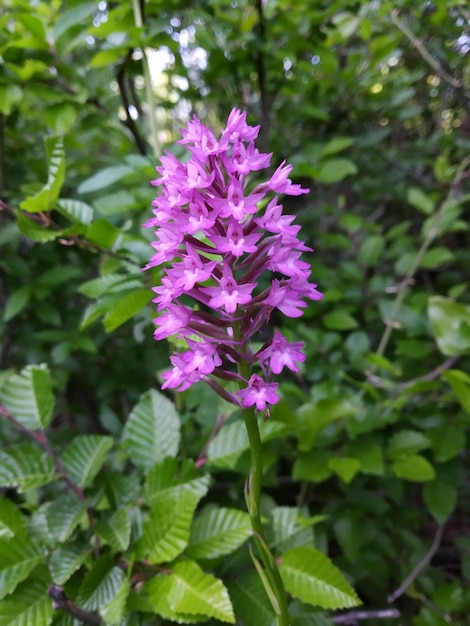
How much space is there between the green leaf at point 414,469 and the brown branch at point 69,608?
84 centimetres

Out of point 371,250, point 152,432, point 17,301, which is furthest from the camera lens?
point 371,250

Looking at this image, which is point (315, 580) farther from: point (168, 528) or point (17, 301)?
point (17, 301)

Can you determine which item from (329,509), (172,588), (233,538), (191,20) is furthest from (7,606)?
(191,20)

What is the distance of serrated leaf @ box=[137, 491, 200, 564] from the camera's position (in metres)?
0.90

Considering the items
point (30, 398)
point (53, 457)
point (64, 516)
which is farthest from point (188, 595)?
point (30, 398)

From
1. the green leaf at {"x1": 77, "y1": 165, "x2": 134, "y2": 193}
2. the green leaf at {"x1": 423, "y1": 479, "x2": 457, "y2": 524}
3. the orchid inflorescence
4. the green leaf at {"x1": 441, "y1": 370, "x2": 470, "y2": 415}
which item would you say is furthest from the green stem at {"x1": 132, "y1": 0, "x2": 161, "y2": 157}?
the green leaf at {"x1": 423, "y1": 479, "x2": 457, "y2": 524}

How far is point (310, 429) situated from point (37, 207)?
0.88 meters

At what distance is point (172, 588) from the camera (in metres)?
0.87

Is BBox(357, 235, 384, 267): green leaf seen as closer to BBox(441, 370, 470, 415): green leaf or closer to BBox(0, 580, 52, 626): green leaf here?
BBox(441, 370, 470, 415): green leaf

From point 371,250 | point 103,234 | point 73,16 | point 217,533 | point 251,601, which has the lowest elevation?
point 251,601

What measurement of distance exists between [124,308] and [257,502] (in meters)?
0.47

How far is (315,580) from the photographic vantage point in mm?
909

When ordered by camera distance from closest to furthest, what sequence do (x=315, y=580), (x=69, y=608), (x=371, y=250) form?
(x=69, y=608), (x=315, y=580), (x=371, y=250)

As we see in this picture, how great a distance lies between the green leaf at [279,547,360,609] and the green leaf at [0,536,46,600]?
50cm
